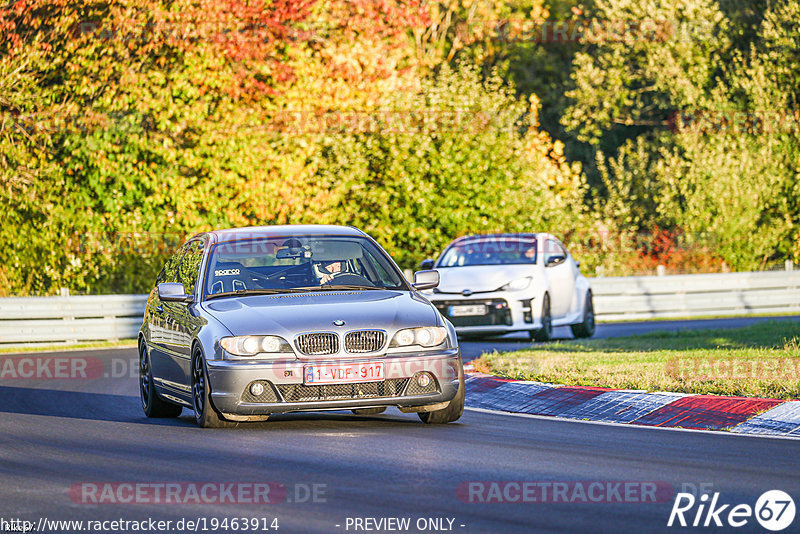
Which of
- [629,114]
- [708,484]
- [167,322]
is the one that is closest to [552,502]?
[708,484]

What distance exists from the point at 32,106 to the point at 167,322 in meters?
15.7

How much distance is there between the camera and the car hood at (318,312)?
413 inches

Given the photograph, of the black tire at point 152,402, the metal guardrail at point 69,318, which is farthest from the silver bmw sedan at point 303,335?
the metal guardrail at point 69,318

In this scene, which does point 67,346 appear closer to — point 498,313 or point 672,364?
point 498,313

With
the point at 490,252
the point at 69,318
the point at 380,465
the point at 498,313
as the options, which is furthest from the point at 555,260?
the point at 380,465

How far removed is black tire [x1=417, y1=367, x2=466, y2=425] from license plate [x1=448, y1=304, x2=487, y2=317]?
372 inches

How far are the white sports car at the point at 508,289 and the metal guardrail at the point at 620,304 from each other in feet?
18.4

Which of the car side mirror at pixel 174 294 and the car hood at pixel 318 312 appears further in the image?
the car side mirror at pixel 174 294

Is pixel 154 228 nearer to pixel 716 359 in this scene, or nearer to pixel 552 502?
pixel 716 359

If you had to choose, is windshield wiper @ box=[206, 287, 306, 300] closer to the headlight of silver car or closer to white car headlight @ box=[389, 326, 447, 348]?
the headlight of silver car

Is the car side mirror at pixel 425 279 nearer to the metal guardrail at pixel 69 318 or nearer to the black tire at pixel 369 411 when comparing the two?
the black tire at pixel 369 411

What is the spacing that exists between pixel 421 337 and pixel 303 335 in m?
0.89

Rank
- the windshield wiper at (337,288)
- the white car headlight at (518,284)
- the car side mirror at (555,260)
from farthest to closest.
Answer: the car side mirror at (555,260), the white car headlight at (518,284), the windshield wiper at (337,288)

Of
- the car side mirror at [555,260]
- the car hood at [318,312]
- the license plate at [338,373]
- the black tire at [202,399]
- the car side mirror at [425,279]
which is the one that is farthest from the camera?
the car side mirror at [555,260]
